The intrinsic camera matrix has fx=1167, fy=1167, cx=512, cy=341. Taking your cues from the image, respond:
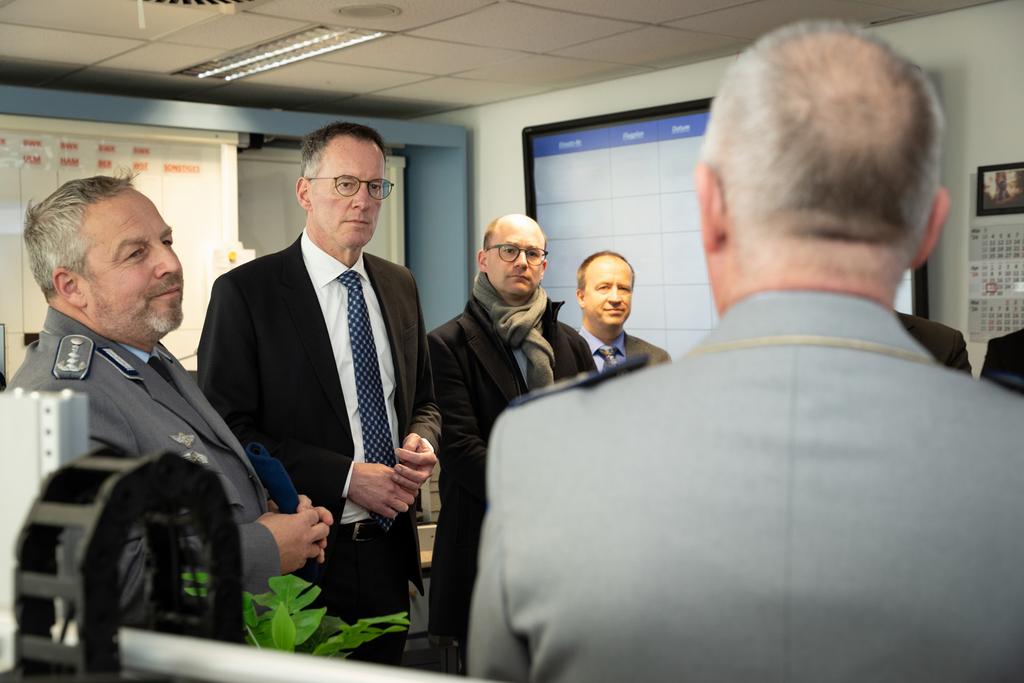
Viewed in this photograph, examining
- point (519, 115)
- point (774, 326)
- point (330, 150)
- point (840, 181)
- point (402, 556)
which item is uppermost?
point (519, 115)

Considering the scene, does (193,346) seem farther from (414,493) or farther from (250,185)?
(414,493)

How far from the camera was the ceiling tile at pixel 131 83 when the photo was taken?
5.48 meters

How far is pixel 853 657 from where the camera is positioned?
33.2 inches

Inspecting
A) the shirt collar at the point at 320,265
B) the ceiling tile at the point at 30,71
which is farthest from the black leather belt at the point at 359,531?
the ceiling tile at the point at 30,71

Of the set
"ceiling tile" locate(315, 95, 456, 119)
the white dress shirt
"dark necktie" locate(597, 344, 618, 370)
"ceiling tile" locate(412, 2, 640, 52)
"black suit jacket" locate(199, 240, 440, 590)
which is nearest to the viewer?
"black suit jacket" locate(199, 240, 440, 590)

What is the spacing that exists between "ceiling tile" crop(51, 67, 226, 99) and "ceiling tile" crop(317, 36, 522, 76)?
93 cm

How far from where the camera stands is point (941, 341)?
3.00 m

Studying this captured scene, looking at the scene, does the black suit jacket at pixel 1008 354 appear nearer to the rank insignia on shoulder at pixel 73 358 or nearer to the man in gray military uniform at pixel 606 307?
the man in gray military uniform at pixel 606 307

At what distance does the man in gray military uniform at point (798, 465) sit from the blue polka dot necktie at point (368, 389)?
1696 mm

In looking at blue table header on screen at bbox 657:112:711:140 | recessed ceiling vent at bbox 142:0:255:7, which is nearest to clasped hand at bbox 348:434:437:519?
recessed ceiling vent at bbox 142:0:255:7

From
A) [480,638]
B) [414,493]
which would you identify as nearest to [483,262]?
[414,493]

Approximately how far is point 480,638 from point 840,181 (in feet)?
1.52

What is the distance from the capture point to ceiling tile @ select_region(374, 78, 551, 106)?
19.2 ft

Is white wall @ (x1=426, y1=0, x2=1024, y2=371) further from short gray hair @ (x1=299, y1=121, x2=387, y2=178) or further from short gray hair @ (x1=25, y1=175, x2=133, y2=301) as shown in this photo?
short gray hair @ (x1=25, y1=175, x2=133, y2=301)
